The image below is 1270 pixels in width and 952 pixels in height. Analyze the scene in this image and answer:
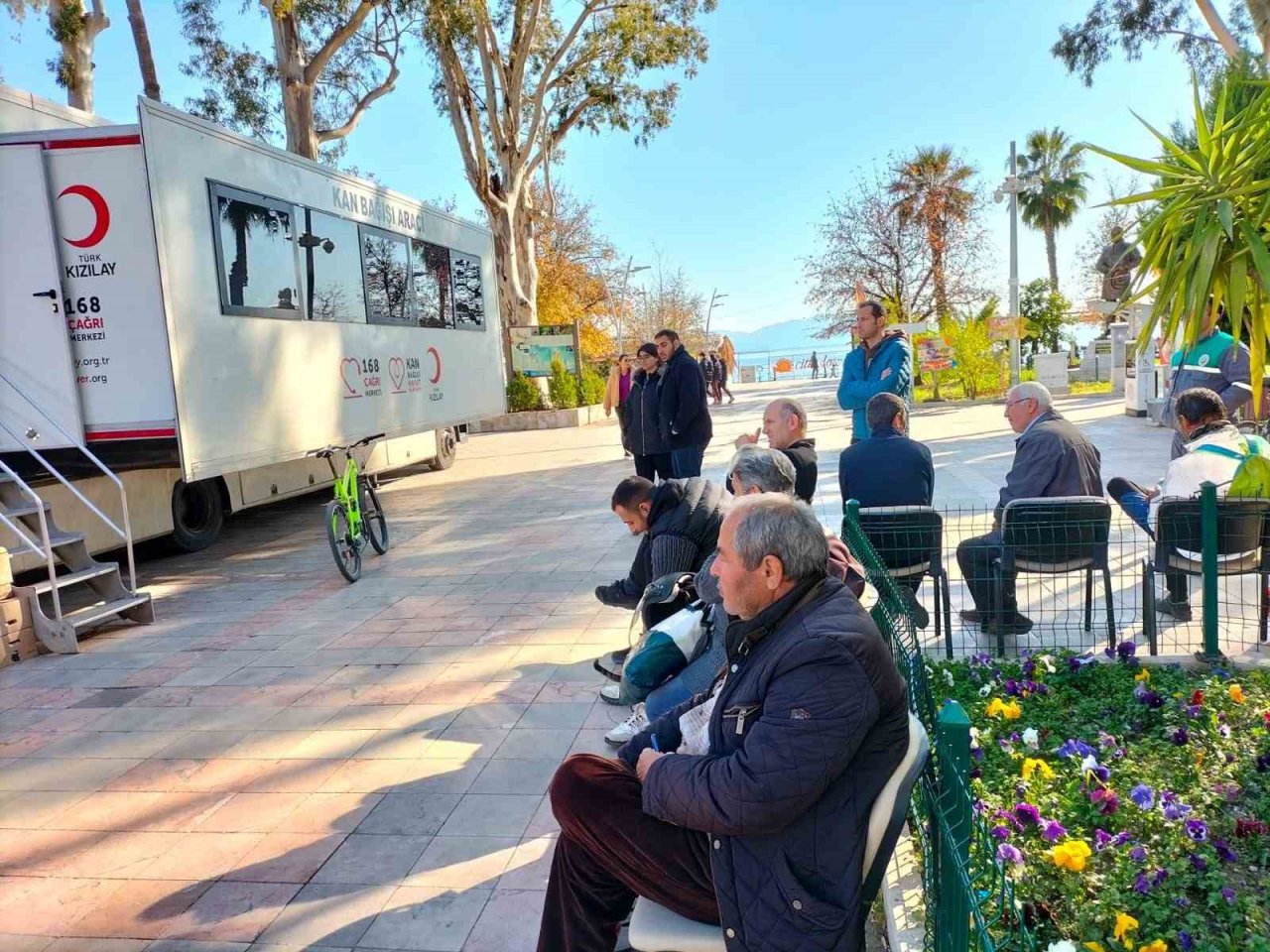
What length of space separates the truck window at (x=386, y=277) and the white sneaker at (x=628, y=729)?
7.07 m

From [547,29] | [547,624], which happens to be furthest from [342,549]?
[547,29]

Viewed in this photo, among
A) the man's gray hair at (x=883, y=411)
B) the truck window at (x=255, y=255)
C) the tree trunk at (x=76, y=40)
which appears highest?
the tree trunk at (x=76, y=40)

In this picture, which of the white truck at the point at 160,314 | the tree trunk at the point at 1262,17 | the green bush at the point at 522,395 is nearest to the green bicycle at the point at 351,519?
the white truck at the point at 160,314

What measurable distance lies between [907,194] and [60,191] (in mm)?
25508

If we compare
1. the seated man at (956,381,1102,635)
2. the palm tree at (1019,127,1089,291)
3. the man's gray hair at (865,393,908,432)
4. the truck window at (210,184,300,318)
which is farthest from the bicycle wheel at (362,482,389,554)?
the palm tree at (1019,127,1089,291)

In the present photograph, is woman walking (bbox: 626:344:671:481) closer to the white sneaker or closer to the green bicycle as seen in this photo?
the green bicycle

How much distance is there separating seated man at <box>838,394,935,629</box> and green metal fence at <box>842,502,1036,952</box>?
90.0 inches

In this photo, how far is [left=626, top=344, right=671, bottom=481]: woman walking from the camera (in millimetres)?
7711

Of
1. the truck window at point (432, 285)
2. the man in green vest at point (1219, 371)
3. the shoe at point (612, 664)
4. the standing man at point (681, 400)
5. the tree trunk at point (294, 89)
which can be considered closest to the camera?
the shoe at point (612, 664)

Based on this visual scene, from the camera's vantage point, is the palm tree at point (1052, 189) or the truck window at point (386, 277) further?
the palm tree at point (1052, 189)

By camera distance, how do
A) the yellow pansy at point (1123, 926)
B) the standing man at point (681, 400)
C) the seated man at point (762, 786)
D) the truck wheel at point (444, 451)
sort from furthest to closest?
the truck wheel at point (444, 451) < the standing man at point (681, 400) < the yellow pansy at point (1123, 926) < the seated man at point (762, 786)

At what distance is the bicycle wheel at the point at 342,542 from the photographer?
7098mm

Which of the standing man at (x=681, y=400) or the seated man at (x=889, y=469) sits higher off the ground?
the standing man at (x=681, y=400)

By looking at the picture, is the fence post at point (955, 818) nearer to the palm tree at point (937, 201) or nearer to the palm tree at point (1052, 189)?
the palm tree at point (937, 201)
